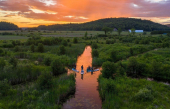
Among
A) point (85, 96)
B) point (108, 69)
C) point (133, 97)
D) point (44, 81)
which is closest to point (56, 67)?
point (44, 81)

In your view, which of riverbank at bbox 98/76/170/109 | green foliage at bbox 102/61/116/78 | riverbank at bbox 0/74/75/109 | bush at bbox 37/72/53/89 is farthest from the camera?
green foliage at bbox 102/61/116/78

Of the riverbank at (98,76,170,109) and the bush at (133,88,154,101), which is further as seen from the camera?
the bush at (133,88,154,101)

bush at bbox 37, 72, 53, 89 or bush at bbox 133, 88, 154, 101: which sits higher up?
bush at bbox 37, 72, 53, 89

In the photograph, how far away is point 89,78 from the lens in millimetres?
25172

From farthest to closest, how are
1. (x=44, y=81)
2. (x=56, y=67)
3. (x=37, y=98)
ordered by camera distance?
(x=56, y=67) → (x=44, y=81) → (x=37, y=98)

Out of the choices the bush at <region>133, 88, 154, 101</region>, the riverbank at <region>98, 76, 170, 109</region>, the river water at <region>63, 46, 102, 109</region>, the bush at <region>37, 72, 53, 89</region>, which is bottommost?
the river water at <region>63, 46, 102, 109</region>

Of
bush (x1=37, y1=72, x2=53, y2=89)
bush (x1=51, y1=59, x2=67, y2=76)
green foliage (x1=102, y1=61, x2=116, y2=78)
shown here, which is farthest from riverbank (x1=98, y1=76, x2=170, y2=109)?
bush (x1=51, y1=59, x2=67, y2=76)

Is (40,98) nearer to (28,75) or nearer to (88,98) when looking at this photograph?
(88,98)

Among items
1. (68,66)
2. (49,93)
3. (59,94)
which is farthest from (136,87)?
(68,66)

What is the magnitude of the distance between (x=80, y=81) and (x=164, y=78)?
15705 millimetres

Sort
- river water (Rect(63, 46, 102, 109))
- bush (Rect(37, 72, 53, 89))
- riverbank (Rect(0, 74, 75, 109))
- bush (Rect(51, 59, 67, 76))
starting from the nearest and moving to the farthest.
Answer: riverbank (Rect(0, 74, 75, 109))
river water (Rect(63, 46, 102, 109))
bush (Rect(37, 72, 53, 89))
bush (Rect(51, 59, 67, 76))

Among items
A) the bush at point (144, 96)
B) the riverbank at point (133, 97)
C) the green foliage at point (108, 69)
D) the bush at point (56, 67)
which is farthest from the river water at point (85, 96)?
the bush at point (144, 96)

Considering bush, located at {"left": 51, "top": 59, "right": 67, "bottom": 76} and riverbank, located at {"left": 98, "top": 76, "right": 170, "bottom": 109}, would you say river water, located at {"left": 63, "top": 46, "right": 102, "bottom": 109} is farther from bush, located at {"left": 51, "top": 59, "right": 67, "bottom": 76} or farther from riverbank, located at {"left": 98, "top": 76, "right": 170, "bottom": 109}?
bush, located at {"left": 51, "top": 59, "right": 67, "bottom": 76}

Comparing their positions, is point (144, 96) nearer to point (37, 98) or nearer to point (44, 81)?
point (37, 98)
